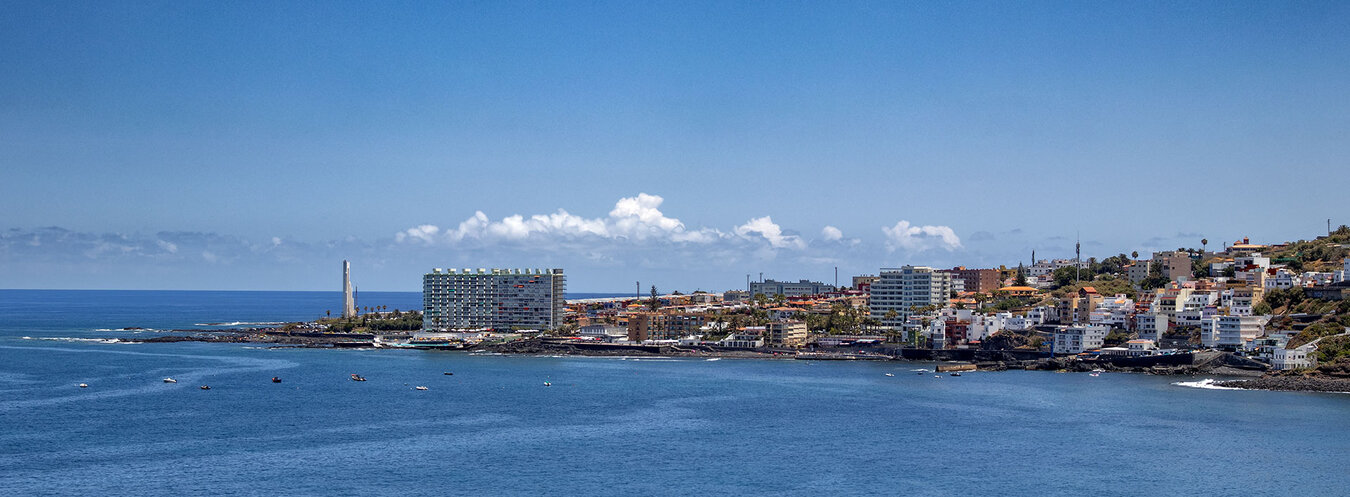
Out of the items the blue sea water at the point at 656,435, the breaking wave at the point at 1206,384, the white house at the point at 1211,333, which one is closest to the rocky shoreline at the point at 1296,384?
the breaking wave at the point at 1206,384

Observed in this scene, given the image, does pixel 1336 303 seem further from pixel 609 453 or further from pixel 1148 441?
pixel 609 453

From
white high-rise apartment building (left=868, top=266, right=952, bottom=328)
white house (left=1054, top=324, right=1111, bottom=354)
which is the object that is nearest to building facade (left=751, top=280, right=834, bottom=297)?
white high-rise apartment building (left=868, top=266, right=952, bottom=328)

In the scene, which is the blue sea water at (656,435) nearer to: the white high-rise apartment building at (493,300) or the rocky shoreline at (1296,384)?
the rocky shoreline at (1296,384)

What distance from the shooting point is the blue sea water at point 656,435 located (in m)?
29.3

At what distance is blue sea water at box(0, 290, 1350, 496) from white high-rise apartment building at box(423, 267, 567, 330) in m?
38.0

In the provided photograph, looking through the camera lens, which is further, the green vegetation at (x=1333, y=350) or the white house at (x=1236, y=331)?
the white house at (x=1236, y=331)

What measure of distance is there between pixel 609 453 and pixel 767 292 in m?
→ 119

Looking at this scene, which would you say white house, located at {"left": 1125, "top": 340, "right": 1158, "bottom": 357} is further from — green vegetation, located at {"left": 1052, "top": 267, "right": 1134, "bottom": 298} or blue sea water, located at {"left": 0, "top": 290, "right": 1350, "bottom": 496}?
green vegetation, located at {"left": 1052, "top": 267, "right": 1134, "bottom": 298}

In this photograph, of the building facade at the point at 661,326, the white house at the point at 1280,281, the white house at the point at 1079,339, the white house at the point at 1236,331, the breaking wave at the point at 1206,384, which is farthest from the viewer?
the building facade at the point at 661,326

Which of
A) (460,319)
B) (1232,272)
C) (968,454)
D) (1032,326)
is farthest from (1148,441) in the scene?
(460,319)

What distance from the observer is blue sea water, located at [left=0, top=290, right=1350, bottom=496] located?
29.3m

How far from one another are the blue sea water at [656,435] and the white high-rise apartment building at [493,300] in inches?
1495

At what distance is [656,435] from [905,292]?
58.0 metres

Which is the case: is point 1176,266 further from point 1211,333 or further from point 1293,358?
point 1293,358
